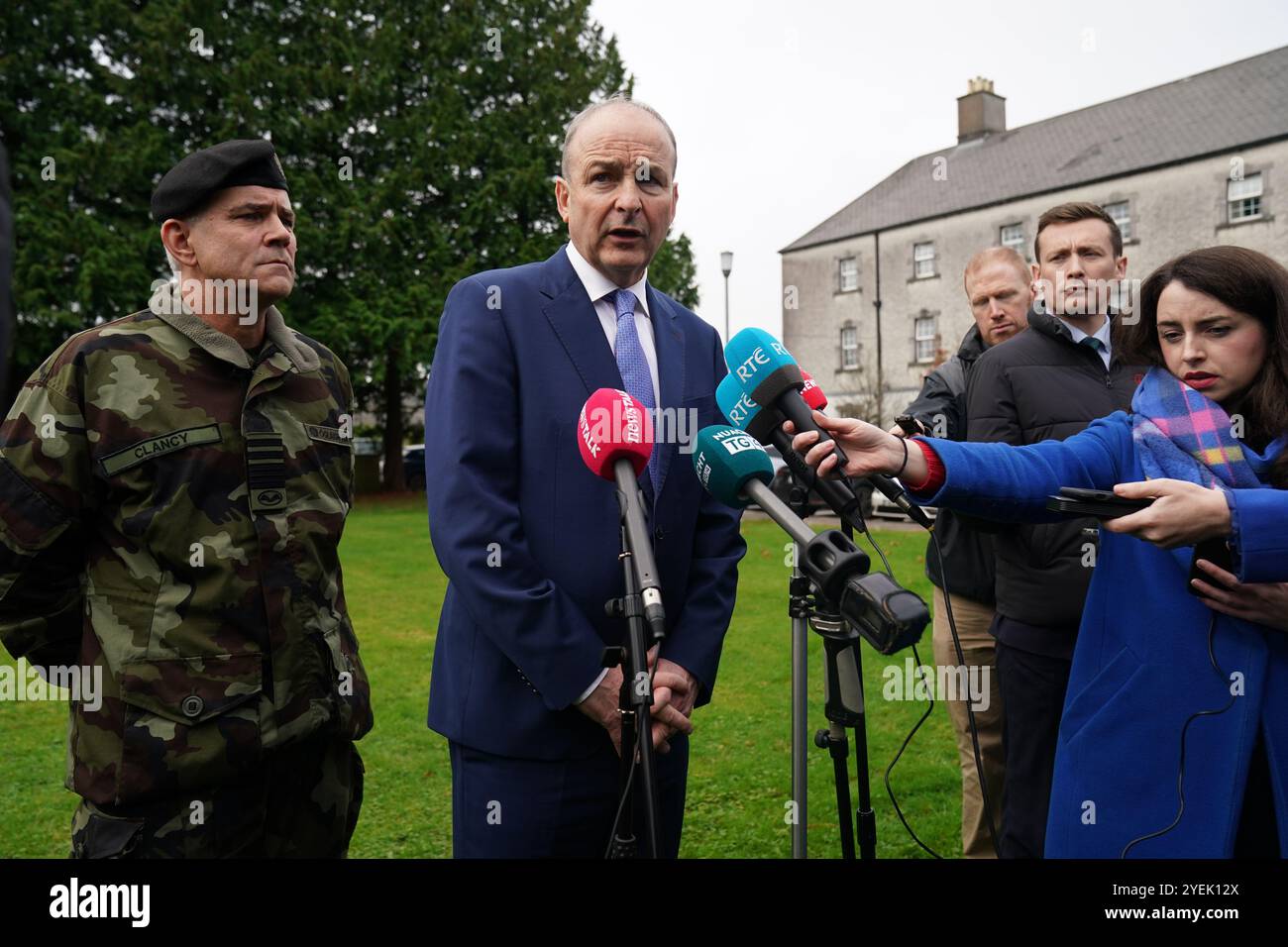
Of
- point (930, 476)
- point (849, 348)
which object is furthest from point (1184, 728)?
point (849, 348)

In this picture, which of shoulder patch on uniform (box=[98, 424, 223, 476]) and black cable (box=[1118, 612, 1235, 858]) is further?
shoulder patch on uniform (box=[98, 424, 223, 476])

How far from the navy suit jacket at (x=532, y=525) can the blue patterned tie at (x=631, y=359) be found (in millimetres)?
43

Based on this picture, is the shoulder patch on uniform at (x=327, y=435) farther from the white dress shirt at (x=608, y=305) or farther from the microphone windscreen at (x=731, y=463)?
the microphone windscreen at (x=731, y=463)

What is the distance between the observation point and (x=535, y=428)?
254 centimetres

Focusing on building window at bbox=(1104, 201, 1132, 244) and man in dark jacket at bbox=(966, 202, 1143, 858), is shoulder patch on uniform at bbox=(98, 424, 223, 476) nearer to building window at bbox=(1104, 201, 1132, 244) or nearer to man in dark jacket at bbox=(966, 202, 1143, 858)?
man in dark jacket at bbox=(966, 202, 1143, 858)

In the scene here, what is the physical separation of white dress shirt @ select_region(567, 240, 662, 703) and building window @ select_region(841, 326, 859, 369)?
3710cm

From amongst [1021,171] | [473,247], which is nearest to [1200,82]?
[1021,171]

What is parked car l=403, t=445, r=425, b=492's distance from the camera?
31770 mm

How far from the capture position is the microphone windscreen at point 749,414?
222cm

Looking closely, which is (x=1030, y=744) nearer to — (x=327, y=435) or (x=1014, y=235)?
(x=327, y=435)

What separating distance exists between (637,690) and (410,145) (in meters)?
24.4
